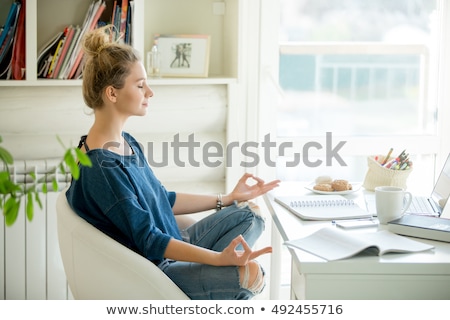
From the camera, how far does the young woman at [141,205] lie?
186cm

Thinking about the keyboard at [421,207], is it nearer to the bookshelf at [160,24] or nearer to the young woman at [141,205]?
the young woman at [141,205]

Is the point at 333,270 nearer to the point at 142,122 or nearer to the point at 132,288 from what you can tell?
the point at 132,288

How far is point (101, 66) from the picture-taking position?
208 centimetres

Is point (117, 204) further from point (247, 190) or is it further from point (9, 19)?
point (9, 19)

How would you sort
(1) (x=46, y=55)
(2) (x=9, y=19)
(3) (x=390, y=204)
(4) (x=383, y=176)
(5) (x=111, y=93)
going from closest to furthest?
(3) (x=390, y=204) → (5) (x=111, y=93) → (4) (x=383, y=176) → (2) (x=9, y=19) → (1) (x=46, y=55)

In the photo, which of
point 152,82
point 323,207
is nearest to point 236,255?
point 323,207

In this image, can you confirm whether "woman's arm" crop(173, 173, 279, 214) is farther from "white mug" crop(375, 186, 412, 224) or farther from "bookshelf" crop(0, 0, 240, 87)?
"bookshelf" crop(0, 0, 240, 87)

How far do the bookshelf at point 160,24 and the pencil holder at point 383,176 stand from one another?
0.77 meters

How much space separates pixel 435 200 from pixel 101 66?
1.14 m

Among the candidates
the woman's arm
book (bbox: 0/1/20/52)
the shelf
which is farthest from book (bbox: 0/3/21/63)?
the woman's arm

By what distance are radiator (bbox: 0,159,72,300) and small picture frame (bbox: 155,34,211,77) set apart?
61cm

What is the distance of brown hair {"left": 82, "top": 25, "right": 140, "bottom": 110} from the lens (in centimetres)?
207

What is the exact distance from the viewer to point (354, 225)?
1.94 meters
